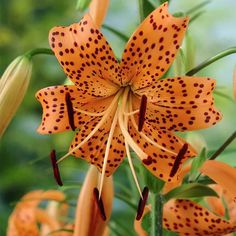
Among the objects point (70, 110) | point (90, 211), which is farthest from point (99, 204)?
point (70, 110)

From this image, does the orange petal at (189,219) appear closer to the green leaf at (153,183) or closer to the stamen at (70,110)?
the green leaf at (153,183)

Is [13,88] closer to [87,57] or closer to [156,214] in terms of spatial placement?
[87,57]

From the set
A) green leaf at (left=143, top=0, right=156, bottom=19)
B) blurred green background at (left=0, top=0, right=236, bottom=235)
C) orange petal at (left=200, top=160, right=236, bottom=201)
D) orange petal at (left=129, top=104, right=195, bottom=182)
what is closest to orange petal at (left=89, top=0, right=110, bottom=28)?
green leaf at (left=143, top=0, right=156, bottom=19)

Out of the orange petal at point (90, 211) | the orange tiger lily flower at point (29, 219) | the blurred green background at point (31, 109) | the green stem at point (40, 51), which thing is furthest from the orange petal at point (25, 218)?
the blurred green background at point (31, 109)

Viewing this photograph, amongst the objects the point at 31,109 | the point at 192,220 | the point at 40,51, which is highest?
the point at 40,51

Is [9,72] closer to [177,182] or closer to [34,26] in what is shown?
[177,182]

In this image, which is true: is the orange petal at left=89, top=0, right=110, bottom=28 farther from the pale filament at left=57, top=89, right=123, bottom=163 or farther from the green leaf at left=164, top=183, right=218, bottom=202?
the green leaf at left=164, top=183, right=218, bottom=202
